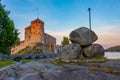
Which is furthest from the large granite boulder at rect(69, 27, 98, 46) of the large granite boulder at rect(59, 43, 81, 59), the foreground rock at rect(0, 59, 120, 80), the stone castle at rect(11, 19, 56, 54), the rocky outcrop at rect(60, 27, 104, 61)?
the stone castle at rect(11, 19, 56, 54)

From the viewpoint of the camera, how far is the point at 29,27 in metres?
83.8

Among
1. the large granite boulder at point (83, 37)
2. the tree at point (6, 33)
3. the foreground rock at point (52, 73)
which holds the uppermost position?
the tree at point (6, 33)

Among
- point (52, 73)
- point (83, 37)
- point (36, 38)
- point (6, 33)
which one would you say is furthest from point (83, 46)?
point (36, 38)

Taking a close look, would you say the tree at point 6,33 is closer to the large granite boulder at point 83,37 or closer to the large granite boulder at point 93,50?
the large granite boulder at point 83,37

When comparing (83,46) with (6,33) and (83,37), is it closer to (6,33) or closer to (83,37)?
(83,37)

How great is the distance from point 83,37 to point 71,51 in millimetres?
1712

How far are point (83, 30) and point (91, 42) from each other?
4.13 feet

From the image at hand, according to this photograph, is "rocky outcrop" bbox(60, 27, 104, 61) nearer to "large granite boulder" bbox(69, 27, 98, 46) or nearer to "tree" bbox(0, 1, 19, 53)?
"large granite boulder" bbox(69, 27, 98, 46)

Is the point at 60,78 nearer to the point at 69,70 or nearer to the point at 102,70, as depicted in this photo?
the point at 69,70

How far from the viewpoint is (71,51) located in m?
20.3

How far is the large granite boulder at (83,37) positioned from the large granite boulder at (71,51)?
61cm

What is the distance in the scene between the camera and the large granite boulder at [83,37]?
2095 cm

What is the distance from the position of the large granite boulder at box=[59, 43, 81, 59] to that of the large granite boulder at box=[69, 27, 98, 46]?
2.00 feet

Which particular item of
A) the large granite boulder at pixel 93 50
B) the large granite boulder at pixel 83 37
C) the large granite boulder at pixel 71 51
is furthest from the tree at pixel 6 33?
the large granite boulder at pixel 93 50
